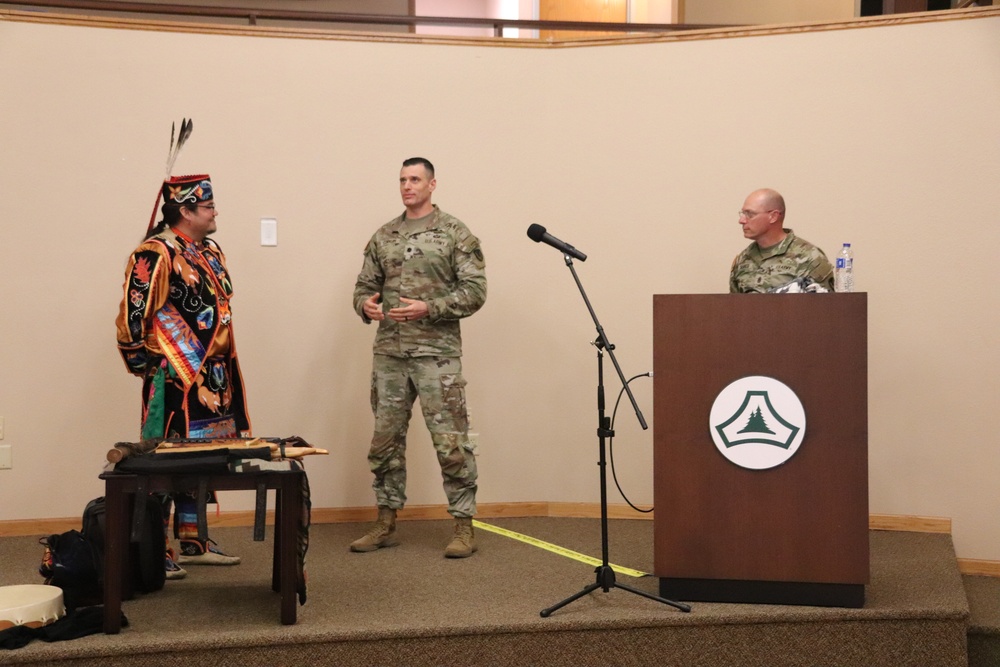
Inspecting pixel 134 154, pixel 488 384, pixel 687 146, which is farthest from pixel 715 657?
pixel 134 154

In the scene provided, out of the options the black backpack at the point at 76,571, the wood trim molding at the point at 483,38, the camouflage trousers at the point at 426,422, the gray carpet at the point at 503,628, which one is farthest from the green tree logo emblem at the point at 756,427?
the wood trim molding at the point at 483,38

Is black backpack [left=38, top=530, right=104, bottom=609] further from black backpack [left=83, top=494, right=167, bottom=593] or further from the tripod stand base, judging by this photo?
the tripod stand base

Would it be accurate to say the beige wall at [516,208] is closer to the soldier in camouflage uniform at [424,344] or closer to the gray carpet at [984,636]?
the soldier in camouflage uniform at [424,344]

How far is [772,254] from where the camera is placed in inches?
161

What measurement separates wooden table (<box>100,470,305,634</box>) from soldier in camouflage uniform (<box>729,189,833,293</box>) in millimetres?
2056

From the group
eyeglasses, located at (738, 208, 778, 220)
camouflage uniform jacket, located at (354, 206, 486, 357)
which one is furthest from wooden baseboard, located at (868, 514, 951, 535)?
camouflage uniform jacket, located at (354, 206, 486, 357)

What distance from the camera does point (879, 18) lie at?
465cm

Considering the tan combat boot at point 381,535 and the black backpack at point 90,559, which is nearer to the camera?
the black backpack at point 90,559

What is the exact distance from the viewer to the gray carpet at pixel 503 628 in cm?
300

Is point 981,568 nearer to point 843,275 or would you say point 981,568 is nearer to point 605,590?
point 843,275

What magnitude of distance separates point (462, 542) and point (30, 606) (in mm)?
1744

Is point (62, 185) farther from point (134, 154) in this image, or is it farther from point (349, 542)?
point (349, 542)

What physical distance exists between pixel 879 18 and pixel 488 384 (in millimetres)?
2579

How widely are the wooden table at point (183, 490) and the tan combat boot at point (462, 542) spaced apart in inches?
43.8
